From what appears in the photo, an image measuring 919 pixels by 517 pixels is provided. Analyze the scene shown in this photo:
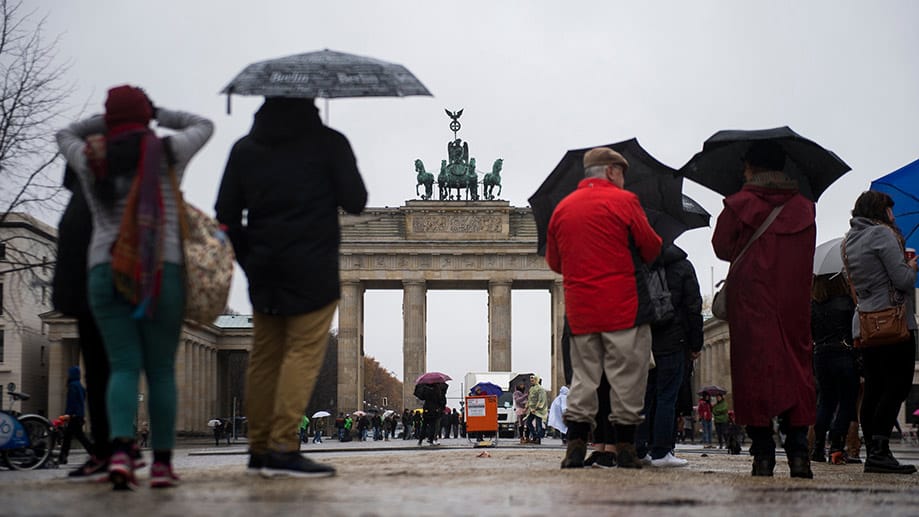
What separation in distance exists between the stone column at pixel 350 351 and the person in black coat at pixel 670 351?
226 feet

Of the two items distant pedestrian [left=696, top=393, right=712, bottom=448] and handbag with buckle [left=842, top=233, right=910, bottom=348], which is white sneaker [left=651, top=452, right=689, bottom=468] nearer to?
handbag with buckle [left=842, top=233, right=910, bottom=348]

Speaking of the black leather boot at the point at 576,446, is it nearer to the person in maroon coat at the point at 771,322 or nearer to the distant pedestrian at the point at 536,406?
the person in maroon coat at the point at 771,322

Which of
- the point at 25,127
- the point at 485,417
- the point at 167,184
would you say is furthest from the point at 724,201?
the point at 485,417

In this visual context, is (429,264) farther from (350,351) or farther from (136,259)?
(136,259)

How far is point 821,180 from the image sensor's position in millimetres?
10750

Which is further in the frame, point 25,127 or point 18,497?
point 25,127

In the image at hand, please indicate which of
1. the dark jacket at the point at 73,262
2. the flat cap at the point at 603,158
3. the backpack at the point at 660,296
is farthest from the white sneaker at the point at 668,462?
the dark jacket at the point at 73,262

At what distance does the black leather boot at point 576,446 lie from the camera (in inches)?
384

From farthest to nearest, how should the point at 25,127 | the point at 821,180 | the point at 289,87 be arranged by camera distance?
1. the point at 25,127
2. the point at 821,180
3. the point at 289,87

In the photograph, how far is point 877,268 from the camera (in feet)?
36.0

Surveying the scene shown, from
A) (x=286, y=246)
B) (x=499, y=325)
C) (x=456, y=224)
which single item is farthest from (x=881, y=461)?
(x=456, y=224)

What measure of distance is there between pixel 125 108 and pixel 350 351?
249ft

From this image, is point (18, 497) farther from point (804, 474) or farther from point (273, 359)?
point (804, 474)

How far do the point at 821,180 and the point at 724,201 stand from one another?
4.11ft
